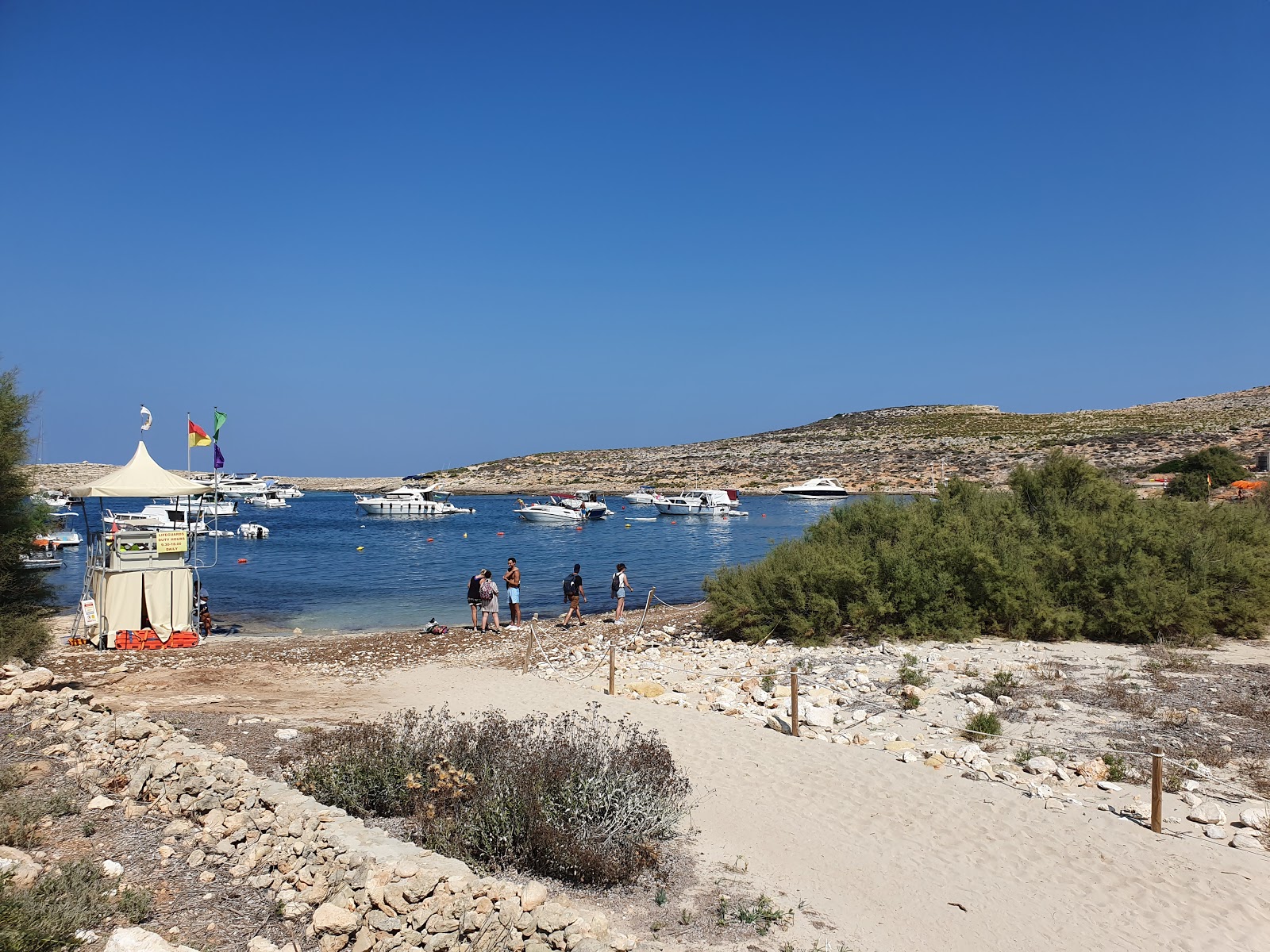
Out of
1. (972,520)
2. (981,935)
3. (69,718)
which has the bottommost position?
(981,935)

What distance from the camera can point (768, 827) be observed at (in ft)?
24.8

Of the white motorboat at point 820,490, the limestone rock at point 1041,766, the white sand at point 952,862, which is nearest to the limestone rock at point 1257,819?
the white sand at point 952,862

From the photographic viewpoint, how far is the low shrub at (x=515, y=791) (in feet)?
21.2

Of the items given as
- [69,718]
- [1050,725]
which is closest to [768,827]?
[1050,725]

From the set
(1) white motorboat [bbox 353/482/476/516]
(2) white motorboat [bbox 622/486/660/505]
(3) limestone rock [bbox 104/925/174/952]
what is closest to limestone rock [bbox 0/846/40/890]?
(3) limestone rock [bbox 104/925/174/952]

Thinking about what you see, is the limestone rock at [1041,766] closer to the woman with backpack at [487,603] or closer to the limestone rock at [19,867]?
the limestone rock at [19,867]

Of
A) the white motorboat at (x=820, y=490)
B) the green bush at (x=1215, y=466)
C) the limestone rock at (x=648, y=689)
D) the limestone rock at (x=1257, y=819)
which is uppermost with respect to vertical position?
the green bush at (x=1215, y=466)

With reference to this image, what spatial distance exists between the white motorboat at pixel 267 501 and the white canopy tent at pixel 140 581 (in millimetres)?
65899

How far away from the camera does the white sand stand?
5.93 m

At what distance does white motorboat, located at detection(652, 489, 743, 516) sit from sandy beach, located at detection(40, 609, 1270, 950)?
47.3 meters

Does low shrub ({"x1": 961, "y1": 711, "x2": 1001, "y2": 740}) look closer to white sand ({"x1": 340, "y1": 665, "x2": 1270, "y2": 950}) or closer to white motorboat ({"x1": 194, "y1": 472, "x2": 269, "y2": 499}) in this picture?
white sand ({"x1": 340, "y1": 665, "x2": 1270, "y2": 950})

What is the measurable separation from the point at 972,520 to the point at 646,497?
51.3 metres

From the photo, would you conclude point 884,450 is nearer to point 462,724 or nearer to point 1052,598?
point 1052,598

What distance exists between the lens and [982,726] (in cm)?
1020
